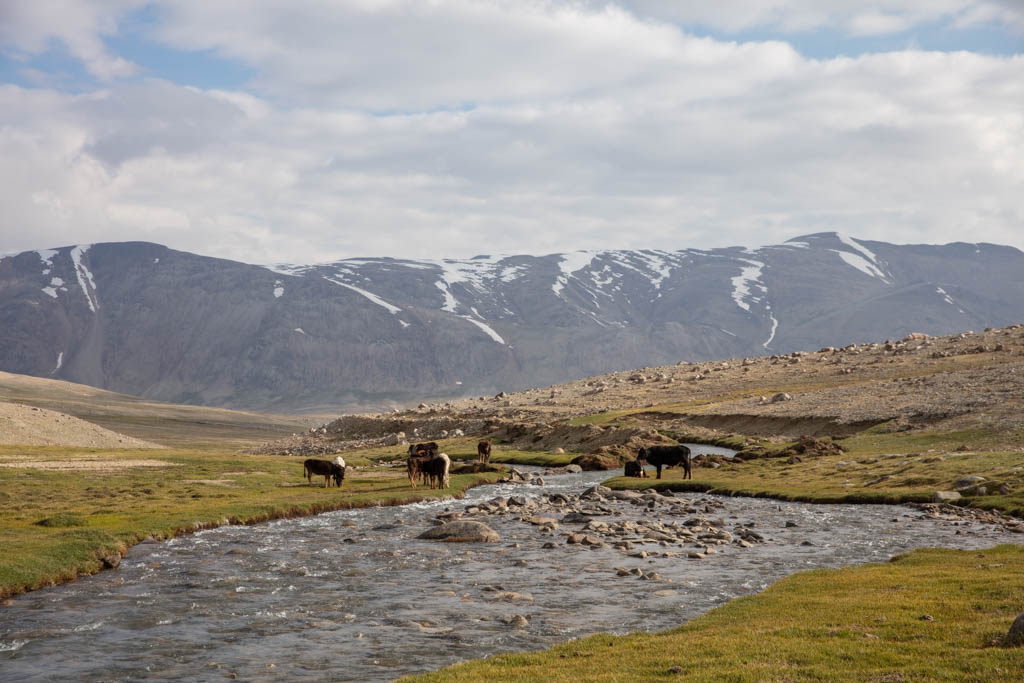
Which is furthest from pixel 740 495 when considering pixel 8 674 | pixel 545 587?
pixel 8 674

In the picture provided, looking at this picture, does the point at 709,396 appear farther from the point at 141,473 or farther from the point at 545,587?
the point at 545,587

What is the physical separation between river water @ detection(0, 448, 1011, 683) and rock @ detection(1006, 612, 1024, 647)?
352 inches

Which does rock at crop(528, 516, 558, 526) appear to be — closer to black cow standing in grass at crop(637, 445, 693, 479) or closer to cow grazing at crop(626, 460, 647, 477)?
black cow standing in grass at crop(637, 445, 693, 479)

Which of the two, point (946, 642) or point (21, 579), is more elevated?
point (946, 642)

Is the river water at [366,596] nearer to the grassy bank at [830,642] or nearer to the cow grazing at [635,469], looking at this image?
the grassy bank at [830,642]

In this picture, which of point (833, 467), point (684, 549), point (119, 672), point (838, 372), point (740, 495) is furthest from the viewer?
point (838, 372)

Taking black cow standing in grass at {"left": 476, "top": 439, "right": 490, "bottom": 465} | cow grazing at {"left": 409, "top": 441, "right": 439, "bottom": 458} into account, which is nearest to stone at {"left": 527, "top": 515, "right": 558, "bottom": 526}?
cow grazing at {"left": 409, "top": 441, "right": 439, "bottom": 458}

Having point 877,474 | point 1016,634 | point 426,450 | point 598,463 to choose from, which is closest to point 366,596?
point 1016,634

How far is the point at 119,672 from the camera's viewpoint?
19250mm

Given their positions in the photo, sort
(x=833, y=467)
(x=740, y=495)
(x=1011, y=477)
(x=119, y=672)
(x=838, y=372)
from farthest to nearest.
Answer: (x=838, y=372)
(x=833, y=467)
(x=740, y=495)
(x=1011, y=477)
(x=119, y=672)

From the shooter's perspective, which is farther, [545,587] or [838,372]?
[838,372]

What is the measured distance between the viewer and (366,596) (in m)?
26.6

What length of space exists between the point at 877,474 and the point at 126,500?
46.6 m

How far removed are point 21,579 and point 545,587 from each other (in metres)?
17.9
